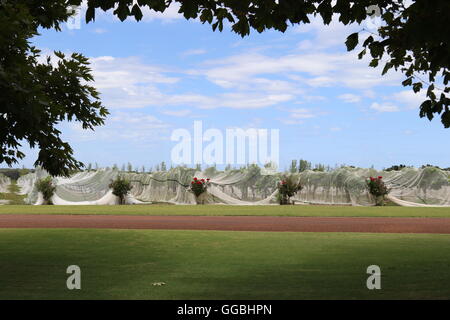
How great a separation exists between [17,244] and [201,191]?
25.4m

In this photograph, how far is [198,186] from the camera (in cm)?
3894

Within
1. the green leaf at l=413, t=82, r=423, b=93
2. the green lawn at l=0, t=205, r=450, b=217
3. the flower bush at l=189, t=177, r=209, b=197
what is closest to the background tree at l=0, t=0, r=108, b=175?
the green leaf at l=413, t=82, r=423, b=93

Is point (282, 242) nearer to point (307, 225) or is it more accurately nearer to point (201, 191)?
point (307, 225)

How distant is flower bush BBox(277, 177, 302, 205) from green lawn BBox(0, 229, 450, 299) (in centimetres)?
2174

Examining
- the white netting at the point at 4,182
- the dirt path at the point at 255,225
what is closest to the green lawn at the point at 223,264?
the dirt path at the point at 255,225

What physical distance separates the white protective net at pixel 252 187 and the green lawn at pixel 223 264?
22773mm

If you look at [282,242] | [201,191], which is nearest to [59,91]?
[282,242]

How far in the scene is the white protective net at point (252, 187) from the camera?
124 ft

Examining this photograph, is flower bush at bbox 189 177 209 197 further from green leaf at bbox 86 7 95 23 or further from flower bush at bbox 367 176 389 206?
green leaf at bbox 86 7 95 23

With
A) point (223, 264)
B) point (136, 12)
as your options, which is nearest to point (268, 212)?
point (223, 264)

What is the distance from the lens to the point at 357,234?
16.2 metres

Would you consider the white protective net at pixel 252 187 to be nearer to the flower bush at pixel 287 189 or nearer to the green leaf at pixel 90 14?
the flower bush at pixel 287 189

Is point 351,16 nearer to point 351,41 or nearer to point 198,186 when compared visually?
point 351,41

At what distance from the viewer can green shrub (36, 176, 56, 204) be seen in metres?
39.6
